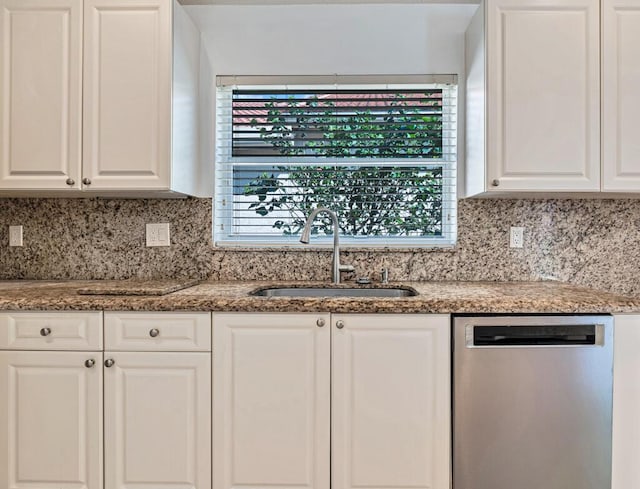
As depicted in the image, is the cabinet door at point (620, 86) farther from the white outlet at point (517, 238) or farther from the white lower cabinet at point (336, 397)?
the white lower cabinet at point (336, 397)

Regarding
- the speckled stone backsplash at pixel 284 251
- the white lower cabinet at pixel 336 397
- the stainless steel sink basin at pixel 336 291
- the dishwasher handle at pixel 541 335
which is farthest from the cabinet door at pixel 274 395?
the speckled stone backsplash at pixel 284 251

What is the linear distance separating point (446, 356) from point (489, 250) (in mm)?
839

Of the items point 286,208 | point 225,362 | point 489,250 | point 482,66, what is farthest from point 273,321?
point 482,66

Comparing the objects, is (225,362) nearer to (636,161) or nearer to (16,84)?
(16,84)

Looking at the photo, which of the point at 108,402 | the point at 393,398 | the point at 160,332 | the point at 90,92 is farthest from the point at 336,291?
the point at 90,92

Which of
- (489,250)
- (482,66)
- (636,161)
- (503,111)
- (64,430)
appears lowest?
(64,430)

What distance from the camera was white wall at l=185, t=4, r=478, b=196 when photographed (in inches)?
92.6

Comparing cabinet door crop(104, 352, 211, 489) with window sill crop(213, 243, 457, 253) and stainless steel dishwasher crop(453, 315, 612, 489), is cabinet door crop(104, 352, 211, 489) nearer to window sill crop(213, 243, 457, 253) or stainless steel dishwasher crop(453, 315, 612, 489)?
window sill crop(213, 243, 457, 253)

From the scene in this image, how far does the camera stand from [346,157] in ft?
7.86

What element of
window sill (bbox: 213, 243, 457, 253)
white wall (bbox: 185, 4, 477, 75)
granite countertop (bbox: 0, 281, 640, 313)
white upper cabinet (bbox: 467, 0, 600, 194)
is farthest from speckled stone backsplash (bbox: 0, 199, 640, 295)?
white wall (bbox: 185, 4, 477, 75)

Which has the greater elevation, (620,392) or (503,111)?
(503,111)

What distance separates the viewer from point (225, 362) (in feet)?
5.59

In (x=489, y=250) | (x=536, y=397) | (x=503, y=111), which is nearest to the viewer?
(x=536, y=397)

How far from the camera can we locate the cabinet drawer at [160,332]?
171 cm
